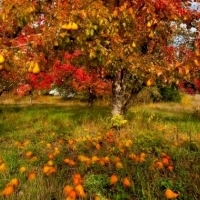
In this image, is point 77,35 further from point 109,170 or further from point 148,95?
point 148,95

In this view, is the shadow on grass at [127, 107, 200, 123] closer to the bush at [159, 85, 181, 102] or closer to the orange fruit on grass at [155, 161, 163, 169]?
the orange fruit on grass at [155, 161, 163, 169]

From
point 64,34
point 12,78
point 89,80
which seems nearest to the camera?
point 64,34

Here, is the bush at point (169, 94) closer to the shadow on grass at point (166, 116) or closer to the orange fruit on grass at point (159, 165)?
the shadow on grass at point (166, 116)

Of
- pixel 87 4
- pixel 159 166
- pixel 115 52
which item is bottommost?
pixel 159 166

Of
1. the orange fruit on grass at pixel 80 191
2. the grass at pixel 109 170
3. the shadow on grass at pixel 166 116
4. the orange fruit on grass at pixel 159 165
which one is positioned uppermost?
the orange fruit on grass at pixel 80 191

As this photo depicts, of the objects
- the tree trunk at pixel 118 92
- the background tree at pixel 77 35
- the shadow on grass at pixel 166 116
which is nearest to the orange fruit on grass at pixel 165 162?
the background tree at pixel 77 35

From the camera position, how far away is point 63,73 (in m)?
24.0

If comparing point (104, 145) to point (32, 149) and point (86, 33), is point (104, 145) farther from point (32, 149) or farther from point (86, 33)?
point (86, 33)

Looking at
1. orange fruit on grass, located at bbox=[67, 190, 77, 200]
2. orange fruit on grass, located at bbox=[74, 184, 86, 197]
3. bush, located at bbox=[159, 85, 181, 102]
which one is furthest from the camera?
bush, located at bbox=[159, 85, 181, 102]

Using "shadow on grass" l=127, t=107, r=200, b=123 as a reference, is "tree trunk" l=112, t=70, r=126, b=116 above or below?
above

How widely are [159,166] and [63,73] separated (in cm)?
1938

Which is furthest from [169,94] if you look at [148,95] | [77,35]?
[77,35]

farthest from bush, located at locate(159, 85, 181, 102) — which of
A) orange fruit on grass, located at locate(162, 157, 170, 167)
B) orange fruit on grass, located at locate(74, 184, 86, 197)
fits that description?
orange fruit on grass, located at locate(74, 184, 86, 197)

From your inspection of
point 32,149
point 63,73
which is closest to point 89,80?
point 63,73
